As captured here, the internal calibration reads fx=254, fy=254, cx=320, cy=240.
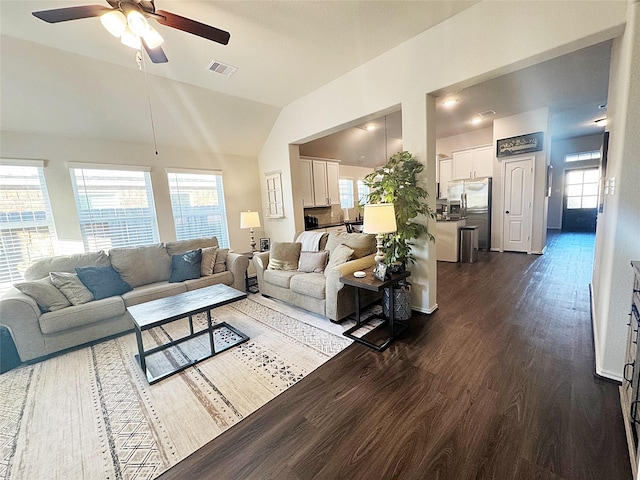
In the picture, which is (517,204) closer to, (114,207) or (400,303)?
(400,303)

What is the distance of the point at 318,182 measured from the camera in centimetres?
640

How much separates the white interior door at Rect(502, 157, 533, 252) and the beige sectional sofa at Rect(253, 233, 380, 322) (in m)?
4.40

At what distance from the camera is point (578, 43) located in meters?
1.99

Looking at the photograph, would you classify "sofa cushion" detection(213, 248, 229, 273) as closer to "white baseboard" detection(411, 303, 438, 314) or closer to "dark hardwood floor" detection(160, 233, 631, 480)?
"dark hardwood floor" detection(160, 233, 631, 480)

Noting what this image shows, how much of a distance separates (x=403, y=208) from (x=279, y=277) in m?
1.88

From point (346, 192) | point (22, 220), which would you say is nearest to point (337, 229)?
point (346, 192)

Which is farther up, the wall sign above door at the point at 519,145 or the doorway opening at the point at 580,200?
the wall sign above door at the point at 519,145

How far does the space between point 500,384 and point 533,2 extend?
304 centimetres

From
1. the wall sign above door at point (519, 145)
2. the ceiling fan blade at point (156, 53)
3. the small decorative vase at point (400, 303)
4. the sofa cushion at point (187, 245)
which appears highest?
the ceiling fan blade at point (156, 53)

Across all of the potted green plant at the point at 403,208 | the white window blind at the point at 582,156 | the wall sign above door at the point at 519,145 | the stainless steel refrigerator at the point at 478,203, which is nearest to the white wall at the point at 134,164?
the potted green plant at the point at 403,208

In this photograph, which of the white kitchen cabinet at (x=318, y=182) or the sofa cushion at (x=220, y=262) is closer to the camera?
the sofa cushion at (x=220, y=262)

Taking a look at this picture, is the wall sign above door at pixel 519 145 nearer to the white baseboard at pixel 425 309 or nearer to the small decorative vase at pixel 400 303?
the white baseboard at pixel 425 309

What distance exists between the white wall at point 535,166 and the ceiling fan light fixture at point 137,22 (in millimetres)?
6666

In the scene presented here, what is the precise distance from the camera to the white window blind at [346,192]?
26.0 feet
